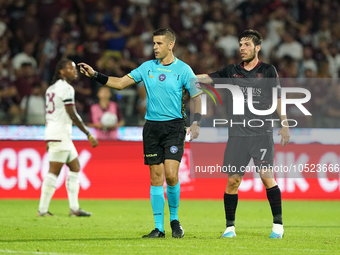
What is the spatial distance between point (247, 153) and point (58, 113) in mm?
3601

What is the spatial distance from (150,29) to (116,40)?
1.11m

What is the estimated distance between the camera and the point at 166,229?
743 cm

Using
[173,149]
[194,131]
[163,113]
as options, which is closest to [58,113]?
[163,113]

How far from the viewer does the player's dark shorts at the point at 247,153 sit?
6480mm

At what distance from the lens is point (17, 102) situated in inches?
498

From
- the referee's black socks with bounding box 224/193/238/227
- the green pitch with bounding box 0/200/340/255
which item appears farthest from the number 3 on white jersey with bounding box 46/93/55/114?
the referee's black socks with bounding box 224/193/238/227

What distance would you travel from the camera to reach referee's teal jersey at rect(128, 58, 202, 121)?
21.5 feet

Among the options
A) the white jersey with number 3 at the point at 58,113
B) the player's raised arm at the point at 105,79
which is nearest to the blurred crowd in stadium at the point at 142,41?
the white jersey with number 3 at the point at 58,113

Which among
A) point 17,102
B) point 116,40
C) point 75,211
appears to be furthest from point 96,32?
point 75,211

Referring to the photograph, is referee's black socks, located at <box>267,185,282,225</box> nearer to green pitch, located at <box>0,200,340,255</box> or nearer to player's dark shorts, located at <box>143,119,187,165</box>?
green pitch, located at <box>0,200,340,255</box>

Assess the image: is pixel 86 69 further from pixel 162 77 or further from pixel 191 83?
pixel 191 83

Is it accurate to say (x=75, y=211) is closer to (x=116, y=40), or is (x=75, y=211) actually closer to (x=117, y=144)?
(x=117, y=144)

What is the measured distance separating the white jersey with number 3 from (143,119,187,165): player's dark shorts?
2.68 m

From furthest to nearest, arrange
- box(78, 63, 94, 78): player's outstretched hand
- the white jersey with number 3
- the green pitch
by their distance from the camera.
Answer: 1. the white jersey with number 3
2. box(78, 63, 94, 78): player's outstretched hand
3. the green pitch
